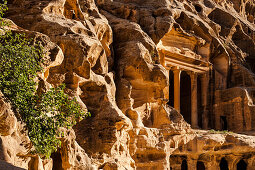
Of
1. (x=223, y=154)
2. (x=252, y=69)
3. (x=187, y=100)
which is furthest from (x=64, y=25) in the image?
(x=252, y=69)

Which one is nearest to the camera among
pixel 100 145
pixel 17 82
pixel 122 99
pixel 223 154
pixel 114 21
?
pixel 17 82

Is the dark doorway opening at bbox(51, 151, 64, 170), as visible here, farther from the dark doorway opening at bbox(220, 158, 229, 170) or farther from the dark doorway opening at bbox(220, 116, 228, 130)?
the dark doorway opening at bbox(220, 116, 228, 130)

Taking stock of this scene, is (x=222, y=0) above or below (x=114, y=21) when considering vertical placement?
above

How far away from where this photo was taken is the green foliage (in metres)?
8.81

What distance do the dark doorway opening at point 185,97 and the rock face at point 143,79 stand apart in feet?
0.28

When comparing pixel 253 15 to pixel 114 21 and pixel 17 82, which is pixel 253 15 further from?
pixel 17 82

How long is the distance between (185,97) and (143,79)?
1188 centimetres

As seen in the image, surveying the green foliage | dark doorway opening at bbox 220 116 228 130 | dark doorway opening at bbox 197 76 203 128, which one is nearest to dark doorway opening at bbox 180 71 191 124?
dark doorway opening at bbox 197 76 203 128

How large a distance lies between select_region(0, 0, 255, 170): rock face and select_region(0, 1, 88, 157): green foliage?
1.58 ft

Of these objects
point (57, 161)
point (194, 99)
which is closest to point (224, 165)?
point (194, 99)

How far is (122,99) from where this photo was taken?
17328 mm

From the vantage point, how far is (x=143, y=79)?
18.6 metres

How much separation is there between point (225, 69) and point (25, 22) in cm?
1834

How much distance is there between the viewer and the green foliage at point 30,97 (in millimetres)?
8809
